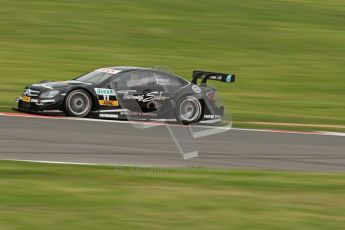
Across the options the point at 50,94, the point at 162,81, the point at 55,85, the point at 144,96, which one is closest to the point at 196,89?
the point at 162,81

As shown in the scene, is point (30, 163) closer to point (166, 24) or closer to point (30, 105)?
point (30, 105)

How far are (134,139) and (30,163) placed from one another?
3283mm

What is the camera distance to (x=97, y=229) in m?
6.99

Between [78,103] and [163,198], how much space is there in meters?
7.68

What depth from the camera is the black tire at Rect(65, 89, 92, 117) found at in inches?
621

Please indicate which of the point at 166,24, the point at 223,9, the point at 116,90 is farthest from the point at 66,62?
the point at 223,9

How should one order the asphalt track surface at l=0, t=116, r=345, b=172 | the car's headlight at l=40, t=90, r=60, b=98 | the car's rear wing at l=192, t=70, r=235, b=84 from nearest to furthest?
the asphalt track surface at l=0, t=116, r=345, b=172
the car's headlight at l=40, t=90, r=60, b=98
the car's rear wing at l=192, t=70, r=235, b=84

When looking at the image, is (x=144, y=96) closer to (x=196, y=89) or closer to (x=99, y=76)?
(x=99, y=76)

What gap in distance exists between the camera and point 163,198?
850 cm

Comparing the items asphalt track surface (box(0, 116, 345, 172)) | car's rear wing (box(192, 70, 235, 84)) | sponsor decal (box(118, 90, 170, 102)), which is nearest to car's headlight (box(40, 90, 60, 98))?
asphalt track surface (box(0, 116, 345, 172))

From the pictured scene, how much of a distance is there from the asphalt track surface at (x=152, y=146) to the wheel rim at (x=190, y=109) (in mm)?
917

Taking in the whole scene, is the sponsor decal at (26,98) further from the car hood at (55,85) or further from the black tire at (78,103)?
the black tire at (78,103)

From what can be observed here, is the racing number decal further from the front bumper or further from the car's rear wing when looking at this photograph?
the car's rear wing

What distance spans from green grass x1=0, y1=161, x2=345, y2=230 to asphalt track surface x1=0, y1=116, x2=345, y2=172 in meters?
0.99
